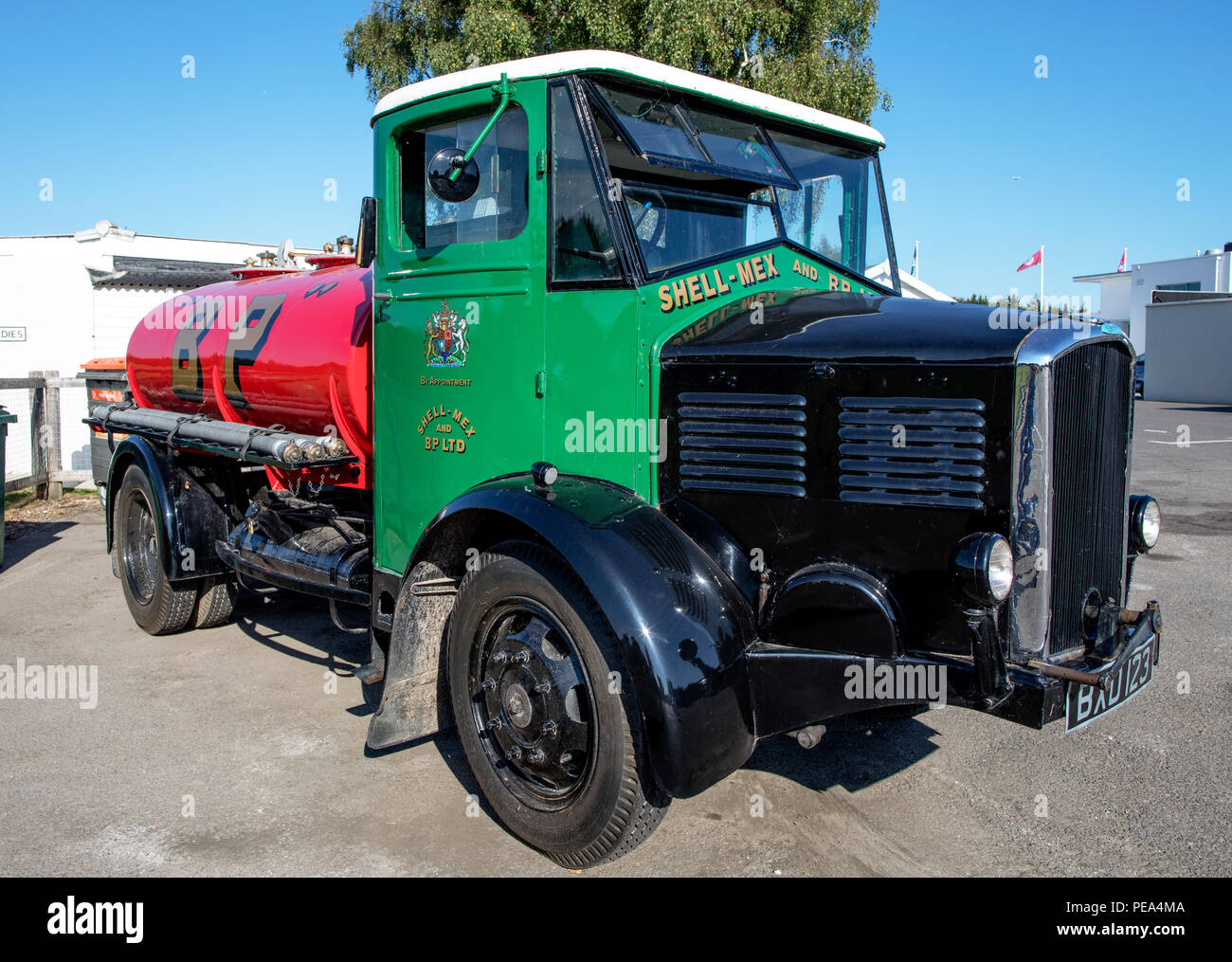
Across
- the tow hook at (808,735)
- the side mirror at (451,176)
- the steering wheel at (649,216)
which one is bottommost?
the tow hook at (808,735)

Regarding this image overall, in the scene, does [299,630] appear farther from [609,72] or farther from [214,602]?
[609,72]

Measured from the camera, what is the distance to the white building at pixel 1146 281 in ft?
131

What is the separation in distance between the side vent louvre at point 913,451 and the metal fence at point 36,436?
11300 mm

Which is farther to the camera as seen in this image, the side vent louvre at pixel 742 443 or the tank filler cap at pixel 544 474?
the tank filler cap at pixel 544 474

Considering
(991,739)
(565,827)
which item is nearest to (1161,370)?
(991,739)

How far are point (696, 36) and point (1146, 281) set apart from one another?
129ft

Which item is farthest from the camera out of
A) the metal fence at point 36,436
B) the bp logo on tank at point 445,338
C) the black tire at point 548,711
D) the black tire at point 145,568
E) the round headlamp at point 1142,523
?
the metal fence at point 36,436

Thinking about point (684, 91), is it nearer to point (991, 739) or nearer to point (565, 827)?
point (565, 827)

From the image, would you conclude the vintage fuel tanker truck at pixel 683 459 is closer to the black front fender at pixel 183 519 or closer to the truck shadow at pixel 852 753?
the truck shadow at pixel 852 753

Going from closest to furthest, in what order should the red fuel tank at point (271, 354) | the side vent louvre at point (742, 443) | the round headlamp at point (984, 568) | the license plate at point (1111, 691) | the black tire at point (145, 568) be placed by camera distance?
the round headlamp at point (984, 568), the license plate at point (1111, 691), the side vent louvre at point (742, 443), the red fuel tank at point (271, 354), the black tire at point (145, 568)

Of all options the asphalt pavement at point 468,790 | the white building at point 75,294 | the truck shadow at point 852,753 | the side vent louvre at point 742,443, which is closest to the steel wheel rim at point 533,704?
the asphalt pavement at point 468,790

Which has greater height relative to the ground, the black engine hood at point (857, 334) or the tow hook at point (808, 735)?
the black engine hood at point (857, 334)

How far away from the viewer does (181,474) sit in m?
5.71

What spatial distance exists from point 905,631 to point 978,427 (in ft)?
2.10
